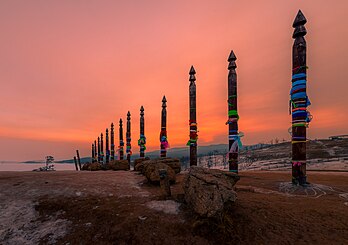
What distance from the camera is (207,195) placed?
4395 millimetres

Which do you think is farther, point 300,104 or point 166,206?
point 300,104

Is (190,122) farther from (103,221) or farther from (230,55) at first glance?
(103,221)

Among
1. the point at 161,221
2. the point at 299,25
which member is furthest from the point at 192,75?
the point at 161,221

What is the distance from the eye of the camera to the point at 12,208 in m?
5.27

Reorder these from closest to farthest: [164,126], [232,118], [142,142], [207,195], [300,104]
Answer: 1. [207,195]
2. [300,104]
3. [232,118]
4. [164,126]
5. [142,142]

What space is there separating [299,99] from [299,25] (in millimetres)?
3158

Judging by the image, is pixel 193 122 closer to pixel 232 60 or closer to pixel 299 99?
pixel 232 60

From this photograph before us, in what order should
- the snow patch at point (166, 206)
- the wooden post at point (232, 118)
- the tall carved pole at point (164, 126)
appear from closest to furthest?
the snow patch at point (166, 206), the wooden post at point (232, 118), the tall carved pole at point (164, 126)

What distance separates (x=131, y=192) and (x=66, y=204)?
213 centimetres

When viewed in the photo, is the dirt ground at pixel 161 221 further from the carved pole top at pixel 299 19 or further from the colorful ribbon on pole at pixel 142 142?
the colorful ribbon on pole at pixel 142 142

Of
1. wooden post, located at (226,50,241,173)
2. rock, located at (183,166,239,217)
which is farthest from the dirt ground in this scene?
wooden post, located at (226,50,241,173)

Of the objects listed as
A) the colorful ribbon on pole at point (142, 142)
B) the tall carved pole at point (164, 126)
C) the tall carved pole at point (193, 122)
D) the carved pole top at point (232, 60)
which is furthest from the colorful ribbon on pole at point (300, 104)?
the colorful ribbon on pole at point (142, 142)

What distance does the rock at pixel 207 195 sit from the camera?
414cm

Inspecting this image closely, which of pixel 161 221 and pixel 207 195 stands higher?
pixel 207 195
